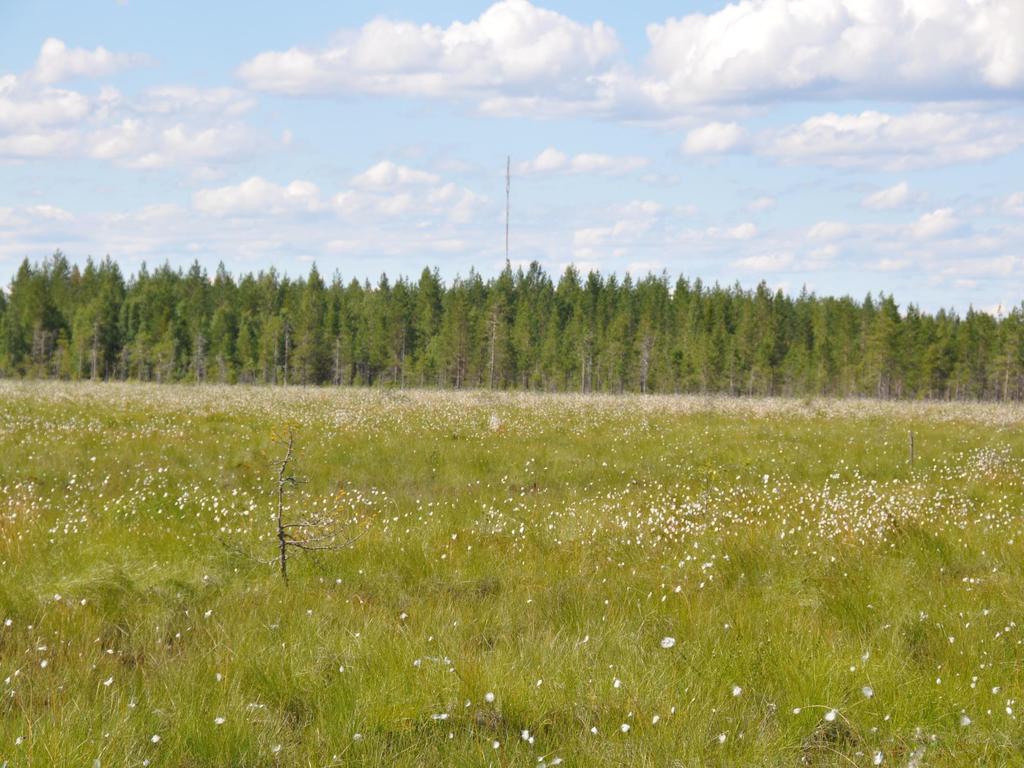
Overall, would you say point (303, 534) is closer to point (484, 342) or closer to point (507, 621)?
point (507, 621)

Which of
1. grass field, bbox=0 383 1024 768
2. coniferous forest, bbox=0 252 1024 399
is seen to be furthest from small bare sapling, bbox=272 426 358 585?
coniferous forest, bbox=0 252 1024 399

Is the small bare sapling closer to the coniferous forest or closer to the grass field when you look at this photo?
the grass field

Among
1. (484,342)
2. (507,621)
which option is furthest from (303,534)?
(484,342)

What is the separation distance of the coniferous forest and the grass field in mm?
67088

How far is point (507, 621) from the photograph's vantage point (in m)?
6.00

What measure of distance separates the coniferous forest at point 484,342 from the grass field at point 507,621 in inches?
2641

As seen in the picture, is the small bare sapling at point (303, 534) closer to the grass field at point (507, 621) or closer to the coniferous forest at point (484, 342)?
the grass field at point (507, 621)

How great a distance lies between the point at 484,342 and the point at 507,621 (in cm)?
7829

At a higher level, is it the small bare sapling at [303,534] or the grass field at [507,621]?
the small bare sapling at [303,534]

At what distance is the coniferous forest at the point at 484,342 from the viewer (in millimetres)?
83562

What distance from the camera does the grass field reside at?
4250mm

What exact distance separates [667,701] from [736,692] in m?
0.40

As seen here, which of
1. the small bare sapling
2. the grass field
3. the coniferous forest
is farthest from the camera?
the coniferous forest

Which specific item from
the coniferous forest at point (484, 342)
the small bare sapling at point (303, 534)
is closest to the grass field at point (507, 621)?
the small bare sapling at point (303, 534)
